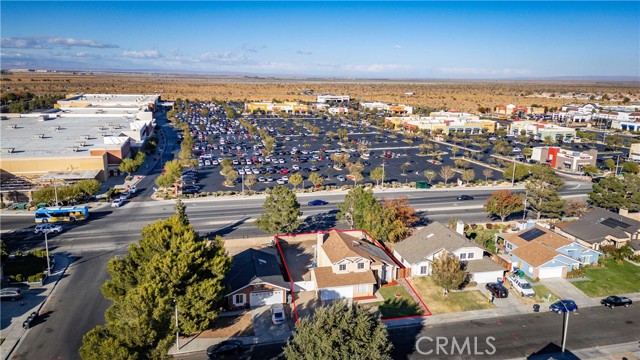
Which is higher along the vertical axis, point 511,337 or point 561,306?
point 561,306

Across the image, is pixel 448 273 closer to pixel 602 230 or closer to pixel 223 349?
pixel 223 349

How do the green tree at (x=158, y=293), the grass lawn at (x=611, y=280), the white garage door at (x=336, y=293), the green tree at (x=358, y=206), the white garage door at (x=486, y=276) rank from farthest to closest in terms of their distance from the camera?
the green tree at (x=358, y=206) → the white garage door at (x=486, y=276) → the grass lawn at (x=611, y=280) → the white garage door at (x=336, y=293) → the green tree at (x=158, y=293)

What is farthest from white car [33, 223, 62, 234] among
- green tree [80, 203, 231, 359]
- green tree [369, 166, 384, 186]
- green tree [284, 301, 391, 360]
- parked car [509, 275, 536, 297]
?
parked car [509, 275, 536, 297]

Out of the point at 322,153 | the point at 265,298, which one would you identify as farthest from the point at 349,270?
the point at 322,153

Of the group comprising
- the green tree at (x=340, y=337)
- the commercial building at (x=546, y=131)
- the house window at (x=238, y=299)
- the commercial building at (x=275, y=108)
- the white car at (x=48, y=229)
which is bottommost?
the house window at (x=238, y=299)

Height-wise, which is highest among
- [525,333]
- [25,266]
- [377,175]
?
[377,175]

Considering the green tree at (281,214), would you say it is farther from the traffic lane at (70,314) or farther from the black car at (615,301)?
the black car at (615,301)

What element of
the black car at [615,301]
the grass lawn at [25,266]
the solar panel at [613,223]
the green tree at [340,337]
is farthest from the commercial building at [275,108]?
the green tree at [340,337]
